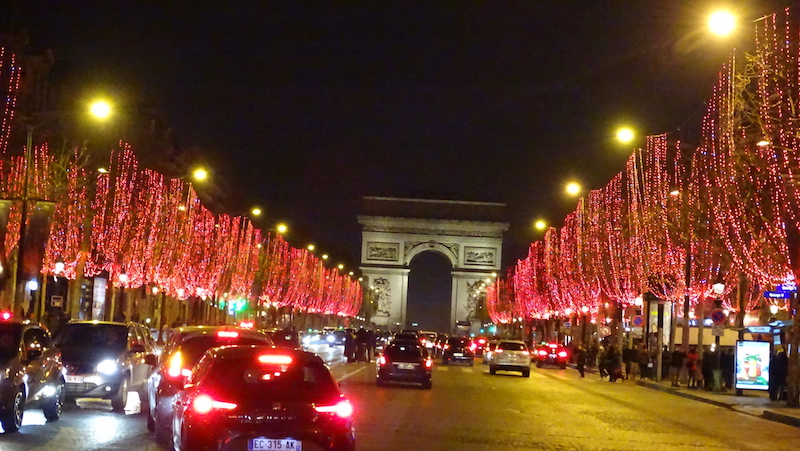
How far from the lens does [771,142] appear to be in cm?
2698

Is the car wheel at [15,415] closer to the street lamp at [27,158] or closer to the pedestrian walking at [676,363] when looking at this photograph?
the street lamp at [27,158]

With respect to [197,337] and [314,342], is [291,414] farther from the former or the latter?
[314,342]

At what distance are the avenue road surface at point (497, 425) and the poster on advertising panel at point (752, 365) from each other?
Answer: 2813 millimetres

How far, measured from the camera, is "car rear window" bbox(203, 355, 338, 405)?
36.4 ft

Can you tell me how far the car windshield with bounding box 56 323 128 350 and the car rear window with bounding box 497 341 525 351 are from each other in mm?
26413

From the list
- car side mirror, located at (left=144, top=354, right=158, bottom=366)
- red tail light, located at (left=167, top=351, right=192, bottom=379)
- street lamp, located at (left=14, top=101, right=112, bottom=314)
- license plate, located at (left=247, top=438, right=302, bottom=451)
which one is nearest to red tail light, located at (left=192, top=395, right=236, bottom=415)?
license plate, located at (left=247, top=438, right=302, bottom=451)

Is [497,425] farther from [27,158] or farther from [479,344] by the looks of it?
[479,344]

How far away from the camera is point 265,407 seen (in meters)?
10.9

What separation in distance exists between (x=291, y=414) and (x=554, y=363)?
53946 mm

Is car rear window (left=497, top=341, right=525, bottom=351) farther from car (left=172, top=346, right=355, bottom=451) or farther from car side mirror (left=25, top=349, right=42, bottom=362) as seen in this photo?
car (left=172, top=346, right=355, bottom=451)

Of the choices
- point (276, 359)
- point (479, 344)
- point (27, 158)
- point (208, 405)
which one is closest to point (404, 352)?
point (27, 158)

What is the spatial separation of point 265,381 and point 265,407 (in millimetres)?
464

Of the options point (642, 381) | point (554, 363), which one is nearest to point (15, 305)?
point (642, 381)

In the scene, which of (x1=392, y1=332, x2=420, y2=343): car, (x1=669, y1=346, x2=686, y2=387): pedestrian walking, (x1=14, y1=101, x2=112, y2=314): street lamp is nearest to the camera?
(x1=14, y1=101, x2=112, y2=314): street lamp
